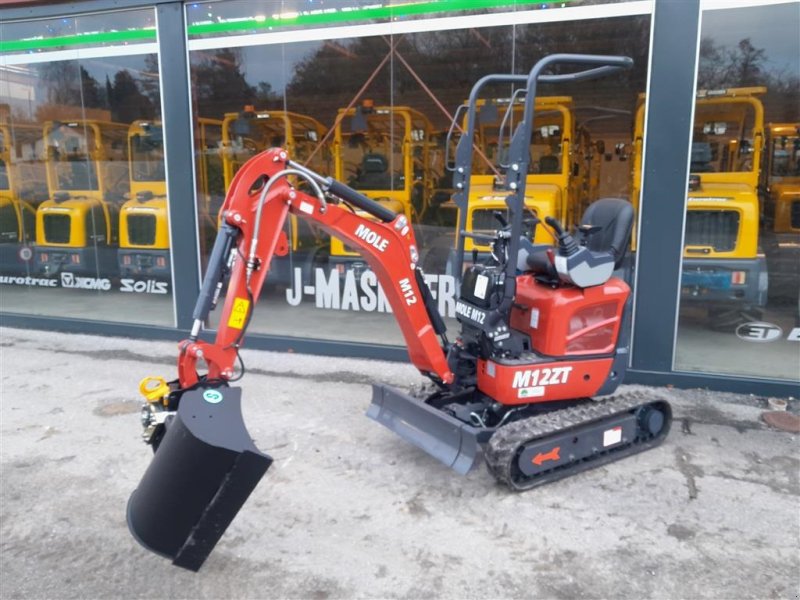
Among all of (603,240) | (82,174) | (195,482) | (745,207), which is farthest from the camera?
(82,174)

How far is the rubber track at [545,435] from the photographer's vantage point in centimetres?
373

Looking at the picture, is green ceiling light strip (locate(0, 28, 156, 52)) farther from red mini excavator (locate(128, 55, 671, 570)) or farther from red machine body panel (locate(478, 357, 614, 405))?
red machine body panel (locate(478, 357, 614, 405))

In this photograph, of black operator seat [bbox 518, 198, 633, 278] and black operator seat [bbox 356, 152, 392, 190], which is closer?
black operator seat [bbox 518, 198, 633, 278]

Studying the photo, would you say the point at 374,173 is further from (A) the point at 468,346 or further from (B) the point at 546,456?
(B) the point at 546,456

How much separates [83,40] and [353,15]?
128 inches

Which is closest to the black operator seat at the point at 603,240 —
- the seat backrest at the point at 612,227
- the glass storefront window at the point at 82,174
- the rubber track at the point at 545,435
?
the seat backrest at the point at 612,227

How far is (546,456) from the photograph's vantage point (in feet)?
12.7

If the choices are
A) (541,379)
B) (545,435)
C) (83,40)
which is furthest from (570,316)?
(83,40)

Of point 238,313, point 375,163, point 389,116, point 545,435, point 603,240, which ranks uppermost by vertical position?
point 389,116

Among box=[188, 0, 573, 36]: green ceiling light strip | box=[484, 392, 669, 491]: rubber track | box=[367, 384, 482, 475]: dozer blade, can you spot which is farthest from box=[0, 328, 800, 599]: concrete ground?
box=[188, 0, 573, 36]: green ceiling light strip

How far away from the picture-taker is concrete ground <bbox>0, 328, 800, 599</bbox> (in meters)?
3.06

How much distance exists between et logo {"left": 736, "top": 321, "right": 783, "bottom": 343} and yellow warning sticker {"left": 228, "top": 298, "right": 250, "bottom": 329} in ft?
15.5

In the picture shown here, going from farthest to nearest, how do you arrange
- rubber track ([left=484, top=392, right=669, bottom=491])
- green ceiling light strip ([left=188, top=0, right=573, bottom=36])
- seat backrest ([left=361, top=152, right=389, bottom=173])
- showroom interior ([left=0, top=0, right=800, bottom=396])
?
seat backrest ([left=361, top=152, right=389, bottom=173]) → green ceiling light strip ([left=188, top=0, right=573, bottom=36]) → showroom interior ([left=0, top=0, right=800, bottom=396]) → rubber track ([left=484, top=392, right=669, bottom=491])

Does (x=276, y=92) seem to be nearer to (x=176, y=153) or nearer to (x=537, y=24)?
(x=176, y=153)
